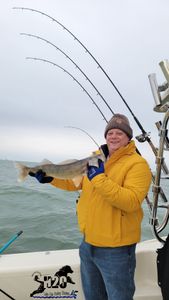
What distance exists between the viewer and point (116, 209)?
9.20 ft

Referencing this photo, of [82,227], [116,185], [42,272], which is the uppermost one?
[116,185]

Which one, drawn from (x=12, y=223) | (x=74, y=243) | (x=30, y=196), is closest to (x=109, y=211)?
(x=74, y=243)

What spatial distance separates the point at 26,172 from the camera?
329 cm

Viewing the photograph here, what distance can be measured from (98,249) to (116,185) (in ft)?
2.01

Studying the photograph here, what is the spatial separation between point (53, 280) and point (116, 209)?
127cm

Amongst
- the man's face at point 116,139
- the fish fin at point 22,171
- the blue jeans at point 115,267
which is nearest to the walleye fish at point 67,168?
the fish fin at point 22,171

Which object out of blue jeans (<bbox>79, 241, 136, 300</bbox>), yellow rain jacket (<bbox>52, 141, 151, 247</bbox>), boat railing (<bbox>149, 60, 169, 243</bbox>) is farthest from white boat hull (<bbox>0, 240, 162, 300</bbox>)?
boat railing (<bbox>149, 60, 169, 243</bbox>)

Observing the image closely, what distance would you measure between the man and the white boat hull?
0.63 meters

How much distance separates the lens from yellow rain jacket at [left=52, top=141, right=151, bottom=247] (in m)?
2.65

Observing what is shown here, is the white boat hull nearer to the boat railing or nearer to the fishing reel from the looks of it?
the boat railing

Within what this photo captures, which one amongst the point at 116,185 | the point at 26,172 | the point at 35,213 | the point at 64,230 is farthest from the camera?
the point at 35,213

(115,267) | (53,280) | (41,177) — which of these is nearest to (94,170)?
(41,177)

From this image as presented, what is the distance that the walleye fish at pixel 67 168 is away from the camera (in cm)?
286

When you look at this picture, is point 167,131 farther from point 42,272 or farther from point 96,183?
point 42,272
